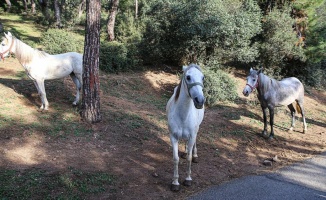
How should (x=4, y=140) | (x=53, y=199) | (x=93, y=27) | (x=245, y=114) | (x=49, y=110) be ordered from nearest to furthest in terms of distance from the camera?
(x=53, y=199)
(x=4, y=140)
(x=93, y=27)
(x=49, y=110)
(x=245, y=114)

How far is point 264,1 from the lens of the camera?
16156 mm

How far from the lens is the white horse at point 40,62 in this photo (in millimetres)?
6578

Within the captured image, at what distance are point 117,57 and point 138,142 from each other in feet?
22.6

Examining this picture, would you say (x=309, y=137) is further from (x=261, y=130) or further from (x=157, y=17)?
(x=157, y=17)

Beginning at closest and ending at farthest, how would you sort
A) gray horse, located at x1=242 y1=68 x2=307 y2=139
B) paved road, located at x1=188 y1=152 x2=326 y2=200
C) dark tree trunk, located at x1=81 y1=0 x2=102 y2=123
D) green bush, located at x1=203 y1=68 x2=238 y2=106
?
1. paved road, located at x1=188 y1=152 x2=326 y2=200
2. dark tree trunk, located at x1=81 y1=0 x2=102 y2=123
3. gray horse, located at x1=242 y1=68 x2=307 y2=139
4. green bush, located at x1=203 y1=68 x2=238 y2=106

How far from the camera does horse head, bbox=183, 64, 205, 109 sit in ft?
12.5

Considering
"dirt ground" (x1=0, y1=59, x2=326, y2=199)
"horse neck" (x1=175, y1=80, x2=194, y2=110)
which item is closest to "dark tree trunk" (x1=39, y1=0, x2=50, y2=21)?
"dirt ground" (x1=0, y1=59, x2=326, y2=199)

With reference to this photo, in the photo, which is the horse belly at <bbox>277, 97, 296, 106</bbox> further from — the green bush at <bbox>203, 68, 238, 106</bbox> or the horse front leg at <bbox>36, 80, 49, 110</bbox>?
the horse front leg at <bbox>36, 80, 49, 110</bbox>

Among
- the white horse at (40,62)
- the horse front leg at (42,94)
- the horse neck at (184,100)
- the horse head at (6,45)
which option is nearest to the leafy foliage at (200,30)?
the white horse at (40,62)

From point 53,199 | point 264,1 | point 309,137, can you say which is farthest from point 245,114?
point 264,1

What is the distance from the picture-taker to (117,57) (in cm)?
1239

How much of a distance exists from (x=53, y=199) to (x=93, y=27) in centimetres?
398

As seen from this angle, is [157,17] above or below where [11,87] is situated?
above

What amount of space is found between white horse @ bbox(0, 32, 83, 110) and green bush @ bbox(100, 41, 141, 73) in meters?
4.70
